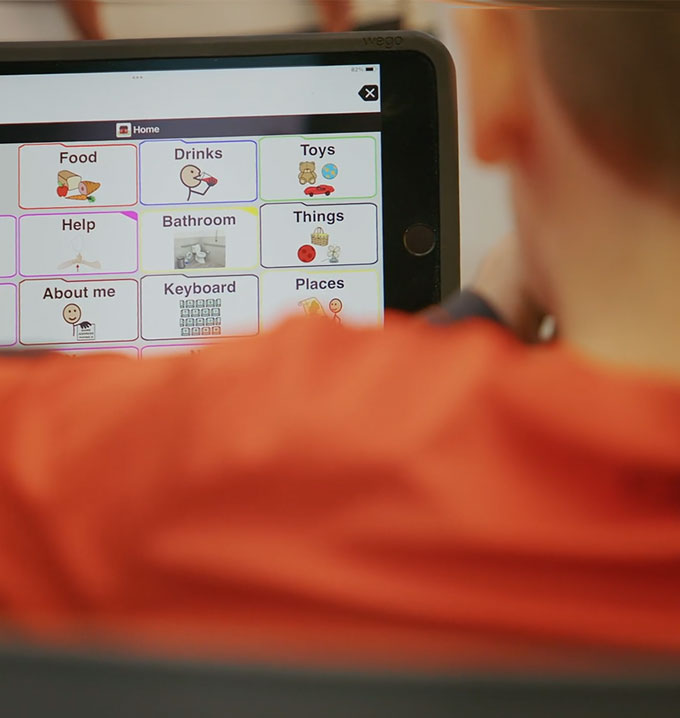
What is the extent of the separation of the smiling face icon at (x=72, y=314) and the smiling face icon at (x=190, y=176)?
0.23 ft

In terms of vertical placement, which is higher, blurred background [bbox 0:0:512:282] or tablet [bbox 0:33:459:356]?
blurred background [bbox 0:0:512:282]

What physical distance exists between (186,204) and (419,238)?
0.10 m

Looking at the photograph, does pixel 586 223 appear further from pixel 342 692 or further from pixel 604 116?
pixel 342 692

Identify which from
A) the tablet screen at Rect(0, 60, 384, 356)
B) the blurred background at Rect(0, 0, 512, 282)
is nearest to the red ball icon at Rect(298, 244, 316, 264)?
the tablet screen at Rect(0, 60, 384, 356)

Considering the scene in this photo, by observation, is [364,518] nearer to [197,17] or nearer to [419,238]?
[419,238]

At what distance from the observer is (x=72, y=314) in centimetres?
34

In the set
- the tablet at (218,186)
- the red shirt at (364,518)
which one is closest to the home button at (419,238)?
the tablet at (218,186)

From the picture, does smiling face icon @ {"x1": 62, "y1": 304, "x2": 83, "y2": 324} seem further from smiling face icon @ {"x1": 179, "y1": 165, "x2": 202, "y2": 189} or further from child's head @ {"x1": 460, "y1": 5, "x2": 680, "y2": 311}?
child's head @ {"x1": 460, "y1": 5, "x2": 680, "y2": 311}

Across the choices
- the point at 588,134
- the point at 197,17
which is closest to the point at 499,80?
the point at 588,134

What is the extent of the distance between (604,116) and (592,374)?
0.10 metres

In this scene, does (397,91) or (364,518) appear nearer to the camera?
(364,518)

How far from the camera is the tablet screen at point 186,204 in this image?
335mm

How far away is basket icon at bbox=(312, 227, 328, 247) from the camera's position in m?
0.35

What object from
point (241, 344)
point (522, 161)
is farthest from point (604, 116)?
point (241, 344)
